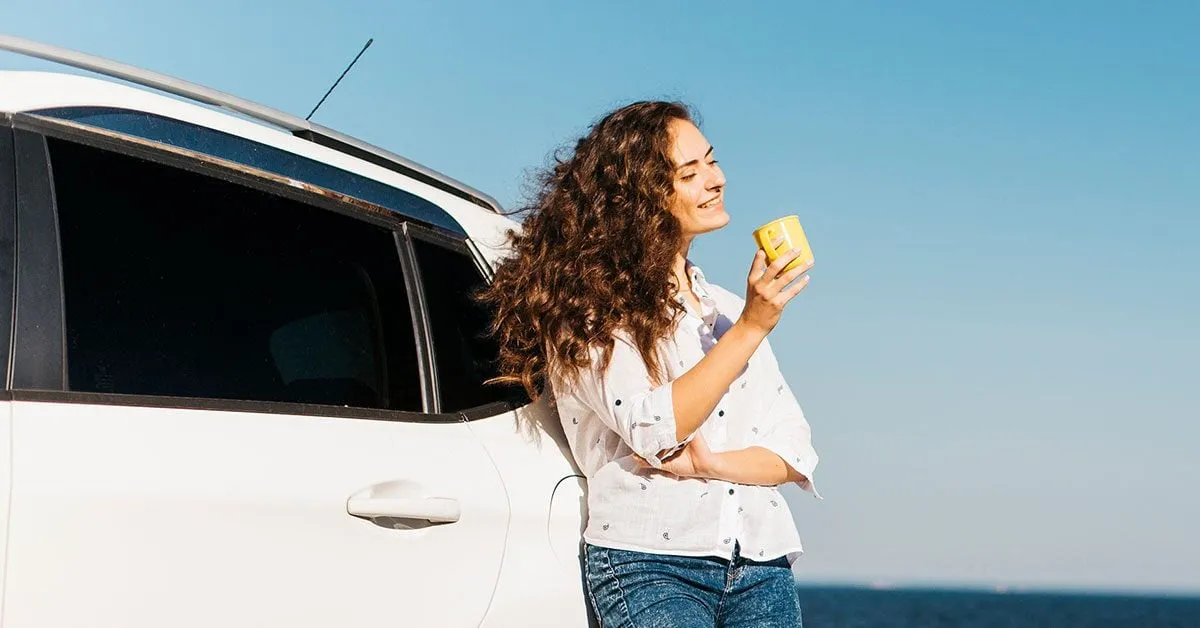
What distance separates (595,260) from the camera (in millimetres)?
2844

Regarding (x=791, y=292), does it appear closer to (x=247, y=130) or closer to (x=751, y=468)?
(x=751, y=468)

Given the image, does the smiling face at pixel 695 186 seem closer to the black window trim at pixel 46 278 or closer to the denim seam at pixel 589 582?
the denim seam at pixel 589 582

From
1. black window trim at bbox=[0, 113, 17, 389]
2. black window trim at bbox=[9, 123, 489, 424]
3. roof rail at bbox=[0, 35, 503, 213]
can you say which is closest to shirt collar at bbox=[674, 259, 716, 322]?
roof rail at bbox=[0, 35, 503, 213]

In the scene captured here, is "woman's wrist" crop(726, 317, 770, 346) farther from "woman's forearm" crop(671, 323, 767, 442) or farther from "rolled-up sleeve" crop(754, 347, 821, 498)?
"rolled-up sleeve" crop(754, 347, 821, 498)

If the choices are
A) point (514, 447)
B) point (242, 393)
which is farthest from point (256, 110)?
Answer: point (514, 447)

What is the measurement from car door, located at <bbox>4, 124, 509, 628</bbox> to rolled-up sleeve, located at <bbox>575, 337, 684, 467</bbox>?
27cm

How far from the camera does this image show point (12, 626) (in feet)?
5.48

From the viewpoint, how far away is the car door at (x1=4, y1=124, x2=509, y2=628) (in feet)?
5.78

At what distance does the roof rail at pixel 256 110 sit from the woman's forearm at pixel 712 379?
752mm

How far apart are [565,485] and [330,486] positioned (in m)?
0.71

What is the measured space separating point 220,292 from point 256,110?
524 millimetres

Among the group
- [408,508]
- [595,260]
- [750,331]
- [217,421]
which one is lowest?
[408,508]

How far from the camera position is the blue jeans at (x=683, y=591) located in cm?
260

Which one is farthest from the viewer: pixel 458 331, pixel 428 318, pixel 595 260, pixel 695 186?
pixel 695 186
